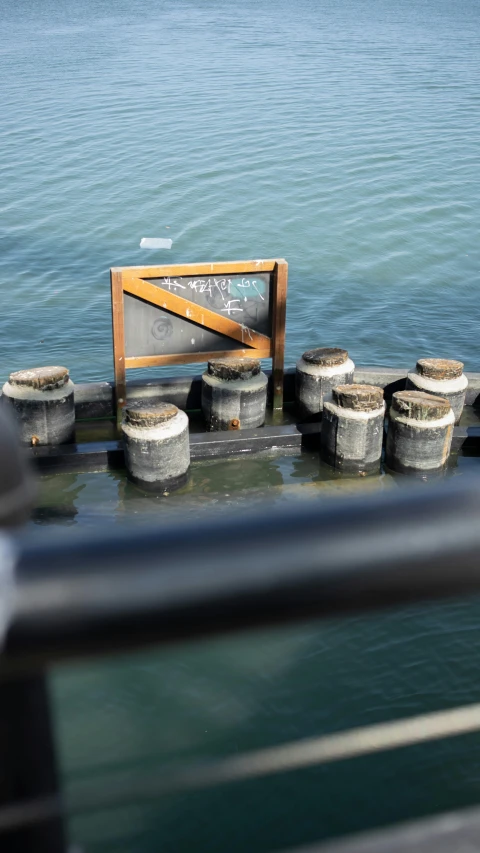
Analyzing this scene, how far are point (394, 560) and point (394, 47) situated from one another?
37.8 m

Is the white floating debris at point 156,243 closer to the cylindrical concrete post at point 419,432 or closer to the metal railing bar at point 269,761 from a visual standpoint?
the cylindrical concrete post at point 419,432

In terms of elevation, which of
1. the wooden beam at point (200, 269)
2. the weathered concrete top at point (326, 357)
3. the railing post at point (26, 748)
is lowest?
the weathered concrete top at point (326, 357)

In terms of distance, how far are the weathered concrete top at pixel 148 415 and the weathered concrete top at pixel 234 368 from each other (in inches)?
35.3

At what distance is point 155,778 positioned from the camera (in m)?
0.84

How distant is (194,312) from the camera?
7984 mm

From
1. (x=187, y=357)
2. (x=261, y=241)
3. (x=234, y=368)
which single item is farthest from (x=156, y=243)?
(x=234, y=368)

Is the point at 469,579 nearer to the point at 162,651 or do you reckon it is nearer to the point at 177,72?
the point at 162,651

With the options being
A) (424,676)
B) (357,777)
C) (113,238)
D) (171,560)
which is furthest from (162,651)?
(113,238)

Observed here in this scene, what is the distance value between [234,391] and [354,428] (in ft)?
3.86

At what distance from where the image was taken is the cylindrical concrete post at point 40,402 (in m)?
7.48

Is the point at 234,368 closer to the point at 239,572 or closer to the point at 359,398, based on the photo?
the point at 359,398

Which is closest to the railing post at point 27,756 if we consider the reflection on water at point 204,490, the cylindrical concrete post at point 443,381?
the reflection on water at point 204,490

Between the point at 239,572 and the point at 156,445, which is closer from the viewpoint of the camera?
the point at 239,572

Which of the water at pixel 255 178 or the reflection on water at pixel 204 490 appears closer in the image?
the reflection on water at pixel 204 490
